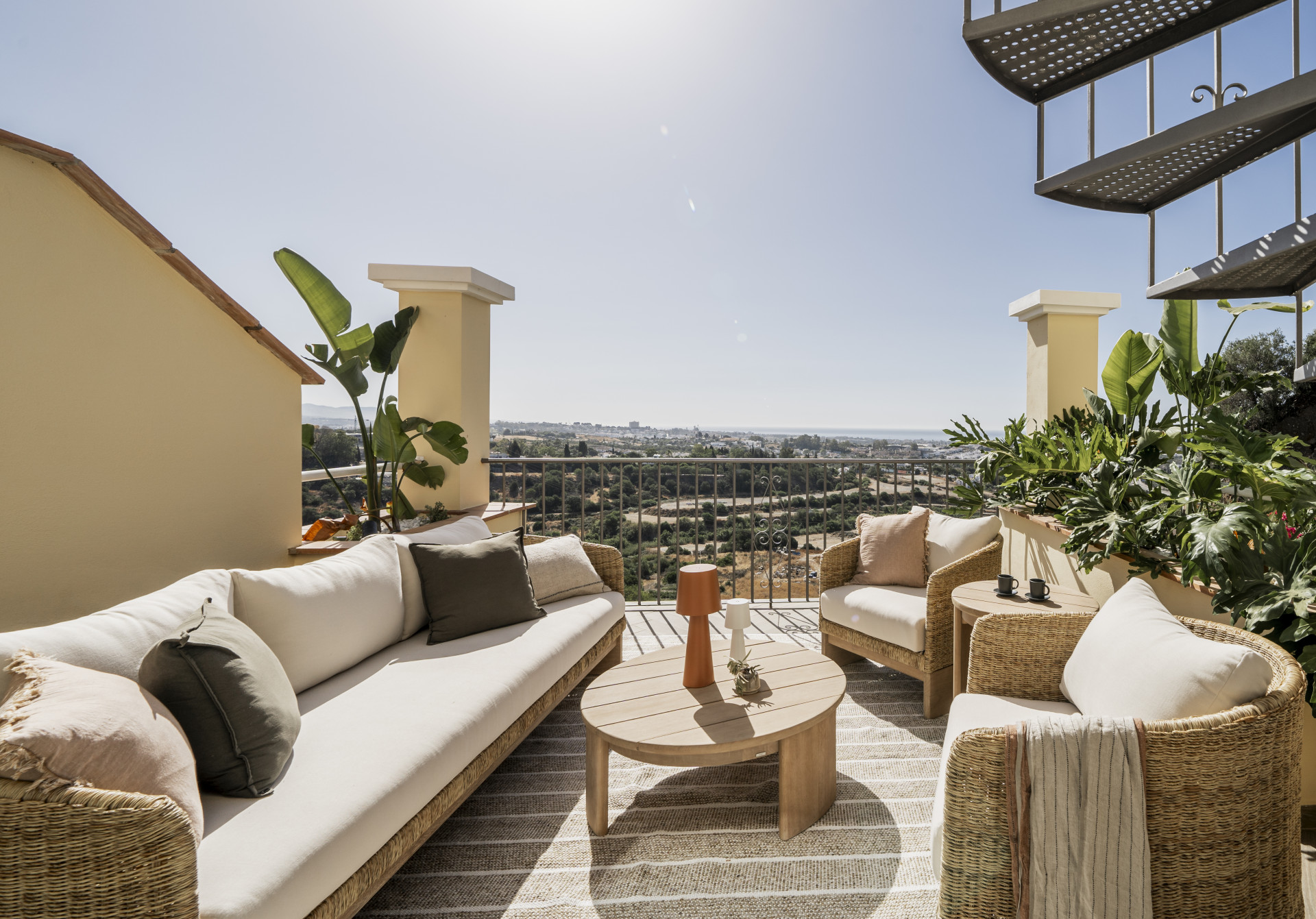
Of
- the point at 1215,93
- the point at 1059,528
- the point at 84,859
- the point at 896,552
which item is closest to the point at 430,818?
the point at 84,859

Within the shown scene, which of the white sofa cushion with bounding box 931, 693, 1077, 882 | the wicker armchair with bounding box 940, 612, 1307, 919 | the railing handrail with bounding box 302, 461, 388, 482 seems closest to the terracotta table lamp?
the white sofa cushion with bounding box 931, 693, 1077, 882

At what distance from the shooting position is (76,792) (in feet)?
2.90

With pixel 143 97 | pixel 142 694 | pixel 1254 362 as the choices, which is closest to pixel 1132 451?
pixel 142 694

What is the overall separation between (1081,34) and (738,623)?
2.26 metres

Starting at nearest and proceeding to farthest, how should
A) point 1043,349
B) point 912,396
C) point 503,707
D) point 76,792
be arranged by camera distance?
1. point 76,792
2. point 503,707
3. point 1043,349
4. point 912,396

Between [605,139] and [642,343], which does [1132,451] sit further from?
[642,343]

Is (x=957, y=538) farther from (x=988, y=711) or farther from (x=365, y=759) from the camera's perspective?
(x=365, y=759)

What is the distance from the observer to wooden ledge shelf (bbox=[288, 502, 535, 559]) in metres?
2.78

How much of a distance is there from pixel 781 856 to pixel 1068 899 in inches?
29.8

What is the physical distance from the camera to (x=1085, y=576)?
257 cm

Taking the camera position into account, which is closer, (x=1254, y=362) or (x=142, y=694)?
(x=142, y=694)

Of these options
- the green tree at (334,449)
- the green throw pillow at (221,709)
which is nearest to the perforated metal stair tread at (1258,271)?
the green throw pillow at (221,709)

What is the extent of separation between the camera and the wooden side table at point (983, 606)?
2.16 metres

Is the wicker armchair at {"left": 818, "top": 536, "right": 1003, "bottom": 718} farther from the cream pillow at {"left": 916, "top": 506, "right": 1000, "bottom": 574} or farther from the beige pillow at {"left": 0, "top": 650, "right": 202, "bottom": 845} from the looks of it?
the beige pillow at {"left": 0, "top": 650, "right": 202, "bottom": 845}
